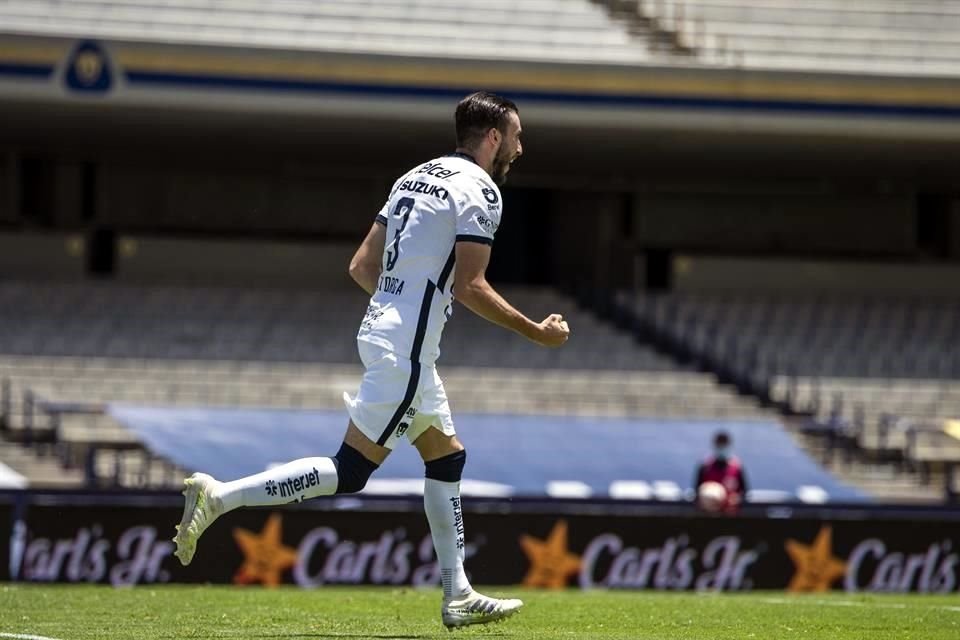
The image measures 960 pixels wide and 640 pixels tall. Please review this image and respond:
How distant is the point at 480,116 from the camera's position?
7082 mm

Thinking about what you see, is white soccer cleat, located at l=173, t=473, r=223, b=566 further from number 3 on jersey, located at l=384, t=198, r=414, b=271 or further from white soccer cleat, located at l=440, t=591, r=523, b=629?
number 3 on jersey, located at l=384, t=198, r=414, b=271

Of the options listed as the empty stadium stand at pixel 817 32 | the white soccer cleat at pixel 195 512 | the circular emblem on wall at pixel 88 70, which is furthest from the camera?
the empty stadium stand at pixel 817 32

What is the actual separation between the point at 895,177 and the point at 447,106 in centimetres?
1009

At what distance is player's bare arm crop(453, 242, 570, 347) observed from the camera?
6688 millimetres

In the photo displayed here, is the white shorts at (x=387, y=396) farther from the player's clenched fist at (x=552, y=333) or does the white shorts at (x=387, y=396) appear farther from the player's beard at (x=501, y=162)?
the player's beard at (x=501, y=162)

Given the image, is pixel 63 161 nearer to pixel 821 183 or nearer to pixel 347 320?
pixel 347 320

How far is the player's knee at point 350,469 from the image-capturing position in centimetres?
676

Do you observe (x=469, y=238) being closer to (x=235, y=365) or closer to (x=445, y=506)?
(x=445, y=506)

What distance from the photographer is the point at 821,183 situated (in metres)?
31.9

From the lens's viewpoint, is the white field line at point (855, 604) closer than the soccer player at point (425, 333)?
No

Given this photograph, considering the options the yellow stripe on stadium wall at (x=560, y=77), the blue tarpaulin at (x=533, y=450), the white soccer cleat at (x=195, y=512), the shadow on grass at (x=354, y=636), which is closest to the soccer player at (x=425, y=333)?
the white soccer cleat at (x=195, y=512)

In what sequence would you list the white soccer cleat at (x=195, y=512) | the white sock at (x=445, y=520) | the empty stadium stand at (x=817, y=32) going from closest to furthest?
the white soccer cleat at (x=195, y=512) → the white sock at (x=445, y=520) → the empty stadium stand at (x=817, y=32)

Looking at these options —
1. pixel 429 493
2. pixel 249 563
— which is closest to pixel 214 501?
pixel 429 493

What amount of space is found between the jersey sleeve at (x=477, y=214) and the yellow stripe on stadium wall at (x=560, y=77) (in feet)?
57.5
